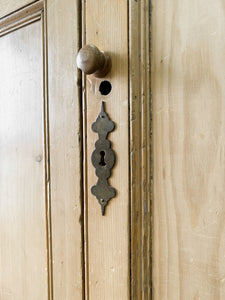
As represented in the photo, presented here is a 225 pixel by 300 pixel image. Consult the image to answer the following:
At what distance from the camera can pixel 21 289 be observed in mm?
A: 495

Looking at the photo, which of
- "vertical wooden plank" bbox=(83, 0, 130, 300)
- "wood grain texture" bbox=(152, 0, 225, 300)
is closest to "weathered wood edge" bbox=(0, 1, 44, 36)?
"vertical wooden plank" bbox=(83, 0, 130, 300)

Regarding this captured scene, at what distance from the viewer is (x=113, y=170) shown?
36 centimetres

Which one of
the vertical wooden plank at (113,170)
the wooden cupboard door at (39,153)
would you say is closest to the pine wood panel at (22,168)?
the wooden cupboard door at (39,153)

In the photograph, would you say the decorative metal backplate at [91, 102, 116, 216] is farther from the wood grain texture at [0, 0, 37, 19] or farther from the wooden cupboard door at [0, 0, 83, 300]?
the wood grain texture at [0, 0, 37, 19]

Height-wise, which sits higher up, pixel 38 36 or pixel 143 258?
pixel 38 36

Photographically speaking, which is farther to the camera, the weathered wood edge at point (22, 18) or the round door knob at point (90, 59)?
the weathered wood edge at point (22, 18)

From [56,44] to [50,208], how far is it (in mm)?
266

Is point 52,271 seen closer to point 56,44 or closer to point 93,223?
point 93,223

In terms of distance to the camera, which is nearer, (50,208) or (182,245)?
(182,245)

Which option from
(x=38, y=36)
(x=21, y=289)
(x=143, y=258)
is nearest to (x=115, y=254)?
(x=143, y=258)

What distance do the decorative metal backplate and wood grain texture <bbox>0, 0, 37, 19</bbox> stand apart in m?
0.27

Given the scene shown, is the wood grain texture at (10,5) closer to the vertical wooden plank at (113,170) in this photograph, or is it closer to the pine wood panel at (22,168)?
the pine wood panel at (22,168)

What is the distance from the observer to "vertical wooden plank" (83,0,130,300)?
354 mm

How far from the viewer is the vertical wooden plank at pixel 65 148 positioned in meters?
0.40
